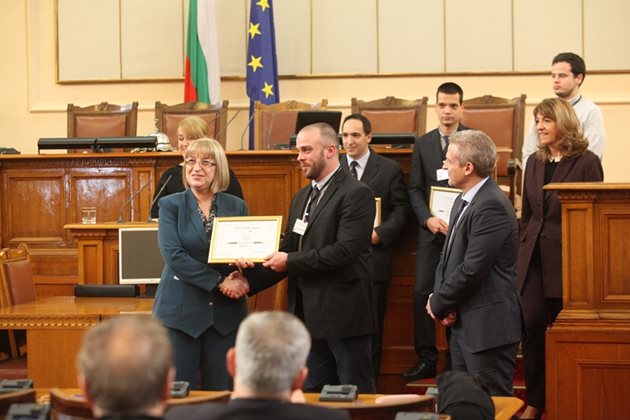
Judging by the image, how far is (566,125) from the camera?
482 centimetres

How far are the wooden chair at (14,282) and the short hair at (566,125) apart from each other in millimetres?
2775

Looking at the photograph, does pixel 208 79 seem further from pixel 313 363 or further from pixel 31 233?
pixel 313 363

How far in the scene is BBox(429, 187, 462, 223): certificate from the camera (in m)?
5.39

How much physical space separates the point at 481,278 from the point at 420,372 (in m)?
1.71

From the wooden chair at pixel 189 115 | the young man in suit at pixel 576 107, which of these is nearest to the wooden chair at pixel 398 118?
the wooden chair at pixel 189 115

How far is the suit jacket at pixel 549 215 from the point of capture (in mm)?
4883

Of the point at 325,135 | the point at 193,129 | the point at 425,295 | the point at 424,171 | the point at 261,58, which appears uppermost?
the point at 261,58

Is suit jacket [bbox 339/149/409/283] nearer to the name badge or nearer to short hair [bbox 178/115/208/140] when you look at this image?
short hair [bbox 178/115/208/140]

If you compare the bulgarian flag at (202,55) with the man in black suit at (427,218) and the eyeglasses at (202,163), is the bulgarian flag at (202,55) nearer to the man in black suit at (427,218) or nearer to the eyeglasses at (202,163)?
the man in black suit at (427,218)

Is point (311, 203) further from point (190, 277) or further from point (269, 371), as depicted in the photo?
point (269, 371)

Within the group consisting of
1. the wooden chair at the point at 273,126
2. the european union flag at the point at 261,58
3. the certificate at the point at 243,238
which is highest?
the european union flag at the point at 261,58

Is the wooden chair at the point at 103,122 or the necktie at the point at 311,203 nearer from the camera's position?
the necktie at the point at 311,203

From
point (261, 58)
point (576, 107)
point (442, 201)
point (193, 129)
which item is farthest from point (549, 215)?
point (261, 58)

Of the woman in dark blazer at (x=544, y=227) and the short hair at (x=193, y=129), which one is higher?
the short hair at (x=193, y=129)
